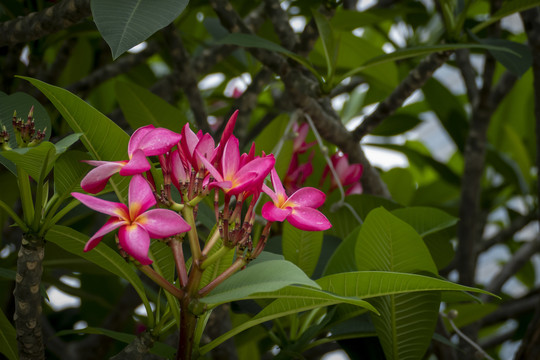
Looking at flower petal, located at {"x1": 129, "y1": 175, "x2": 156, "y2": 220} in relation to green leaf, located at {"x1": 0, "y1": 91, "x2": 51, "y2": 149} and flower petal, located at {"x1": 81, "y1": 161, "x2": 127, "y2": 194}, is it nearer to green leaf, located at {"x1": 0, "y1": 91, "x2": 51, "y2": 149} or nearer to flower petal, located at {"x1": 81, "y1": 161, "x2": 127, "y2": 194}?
flower petal, located at {"x1": 81, "y1": 161, "x2": 127, "y2": 194}

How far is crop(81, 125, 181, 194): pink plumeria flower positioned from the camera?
424mm

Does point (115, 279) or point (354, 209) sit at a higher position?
point (115, 279)

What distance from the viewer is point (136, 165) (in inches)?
16.6

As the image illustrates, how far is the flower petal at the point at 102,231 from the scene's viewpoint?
1.26ft

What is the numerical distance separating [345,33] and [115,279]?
711mm

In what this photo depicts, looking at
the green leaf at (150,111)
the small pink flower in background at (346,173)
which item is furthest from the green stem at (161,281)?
the small pink flower in background at (346,173)

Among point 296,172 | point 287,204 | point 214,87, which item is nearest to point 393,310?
point 287,204

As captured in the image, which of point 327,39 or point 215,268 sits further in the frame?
point 327,39

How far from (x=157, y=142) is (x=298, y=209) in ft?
0.44

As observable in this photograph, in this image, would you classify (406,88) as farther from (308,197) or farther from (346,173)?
(308,197)

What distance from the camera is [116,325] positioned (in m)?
1.01

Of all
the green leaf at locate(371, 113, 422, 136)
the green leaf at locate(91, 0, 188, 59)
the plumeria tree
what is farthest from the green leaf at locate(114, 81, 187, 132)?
the green leaf at locate(371, 113, 422, 136)

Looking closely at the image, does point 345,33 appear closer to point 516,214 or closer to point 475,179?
point 475,179

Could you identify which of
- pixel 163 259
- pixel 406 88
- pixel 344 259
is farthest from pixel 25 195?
pixel 406 88
